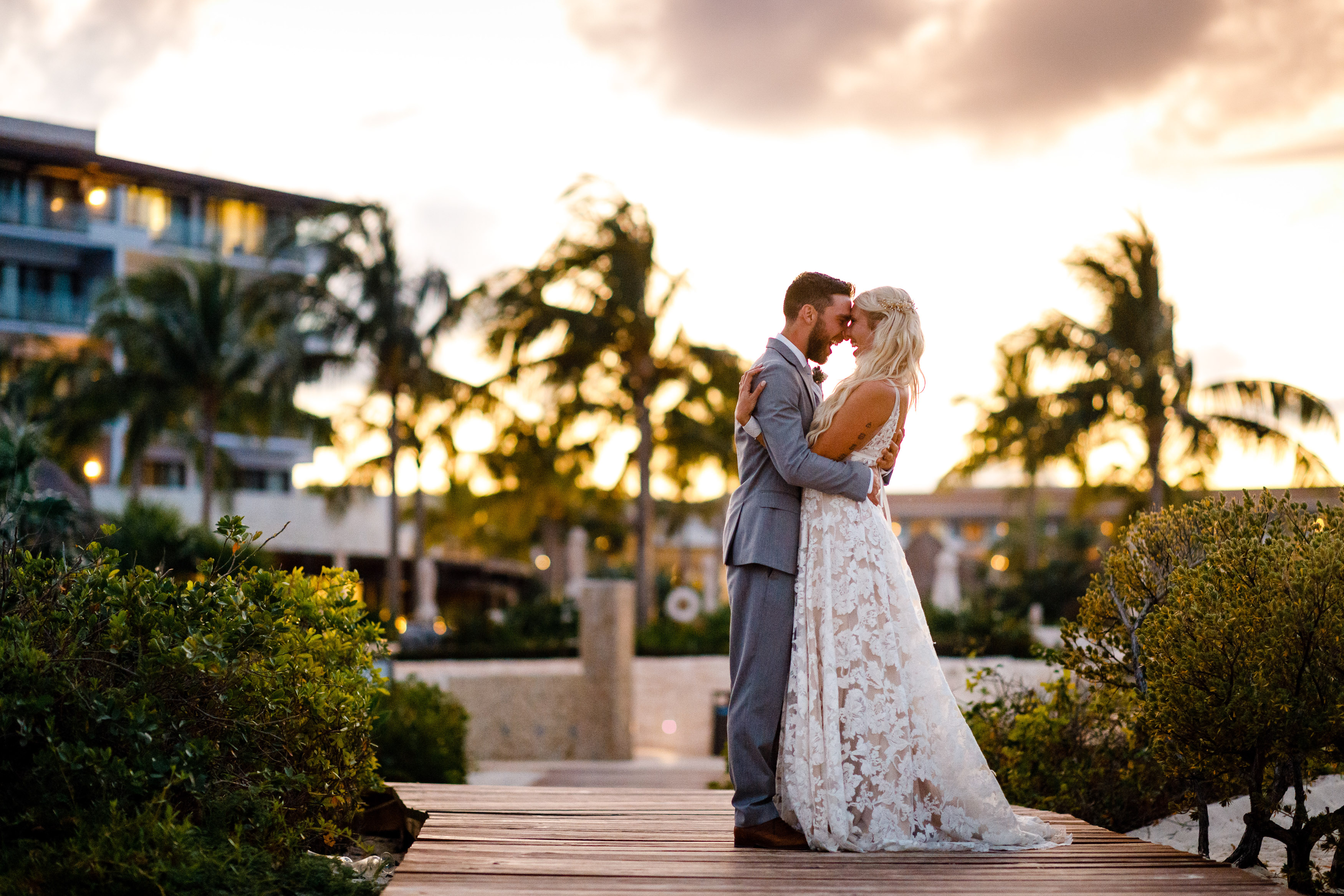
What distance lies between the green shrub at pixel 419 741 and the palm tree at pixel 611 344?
1302 cm

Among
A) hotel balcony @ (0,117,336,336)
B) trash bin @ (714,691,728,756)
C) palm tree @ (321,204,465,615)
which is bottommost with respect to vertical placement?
trash bin @ (714,691,728,756)

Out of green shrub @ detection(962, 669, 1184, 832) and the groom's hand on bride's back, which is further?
green shrub @ detection(962, 669, 1184, 832)

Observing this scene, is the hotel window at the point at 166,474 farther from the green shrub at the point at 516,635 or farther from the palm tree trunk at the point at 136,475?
the green shrub at the point at 516,635

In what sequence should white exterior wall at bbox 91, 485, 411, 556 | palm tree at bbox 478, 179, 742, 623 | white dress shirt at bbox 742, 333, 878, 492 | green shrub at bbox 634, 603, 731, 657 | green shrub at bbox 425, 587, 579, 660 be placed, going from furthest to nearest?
white exterior wall at bbox 91, 485, 411, 556 → palm tree at bbox 478, 179, 742, 623 → green shrub at bbox 634, 603, 731, 657 → green shrub at bbox 425, 587, 579, 660 → white dress shirt at bbox 742, 333, 878, 492

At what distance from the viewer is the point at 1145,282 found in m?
23.1

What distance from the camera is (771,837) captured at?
4012mm

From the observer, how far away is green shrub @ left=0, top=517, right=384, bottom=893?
320 cm

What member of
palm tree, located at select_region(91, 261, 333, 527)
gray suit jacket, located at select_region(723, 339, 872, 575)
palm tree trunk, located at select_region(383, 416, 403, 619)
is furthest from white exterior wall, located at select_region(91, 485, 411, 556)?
gray suit jacket, located at select_region(723, 339, 872, 575)

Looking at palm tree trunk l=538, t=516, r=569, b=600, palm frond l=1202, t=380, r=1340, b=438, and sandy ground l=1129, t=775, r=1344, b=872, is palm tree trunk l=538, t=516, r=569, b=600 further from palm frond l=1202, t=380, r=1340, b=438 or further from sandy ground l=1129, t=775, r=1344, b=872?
sandy ground l=1129, t=775, r=1344, b=872

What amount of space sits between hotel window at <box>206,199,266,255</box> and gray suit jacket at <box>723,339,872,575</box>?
39.5 metres

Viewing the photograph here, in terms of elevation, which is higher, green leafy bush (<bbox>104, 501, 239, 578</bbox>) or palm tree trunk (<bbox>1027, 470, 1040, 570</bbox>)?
palm tree trunk (<bbox>1027, 470, 1040, 570</bbox>)

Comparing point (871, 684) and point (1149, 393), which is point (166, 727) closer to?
point (871, 684)

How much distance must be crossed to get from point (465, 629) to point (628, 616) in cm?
497

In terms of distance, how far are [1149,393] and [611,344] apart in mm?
10675
